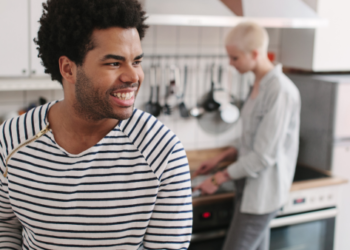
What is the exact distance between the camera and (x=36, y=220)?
87 cm

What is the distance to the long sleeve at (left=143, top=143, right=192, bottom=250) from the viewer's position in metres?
0.84

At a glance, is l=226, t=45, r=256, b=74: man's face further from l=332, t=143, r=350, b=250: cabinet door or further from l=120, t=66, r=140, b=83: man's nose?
l=120, t=66, r=140, b=83: man's nose

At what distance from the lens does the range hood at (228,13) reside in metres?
1.58

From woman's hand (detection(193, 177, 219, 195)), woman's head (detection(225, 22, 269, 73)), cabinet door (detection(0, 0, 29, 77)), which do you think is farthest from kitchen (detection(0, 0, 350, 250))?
cabinet door (detection(0, 0, 29, 77))

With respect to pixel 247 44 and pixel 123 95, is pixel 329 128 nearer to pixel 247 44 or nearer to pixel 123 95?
pixel 247 44

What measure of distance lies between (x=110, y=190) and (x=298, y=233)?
1.48 metres

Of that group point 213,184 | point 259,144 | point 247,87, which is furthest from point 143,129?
point 247,87

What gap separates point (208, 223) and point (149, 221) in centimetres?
101

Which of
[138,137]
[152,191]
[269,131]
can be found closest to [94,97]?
[138,137]

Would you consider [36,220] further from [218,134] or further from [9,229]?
[218,134]

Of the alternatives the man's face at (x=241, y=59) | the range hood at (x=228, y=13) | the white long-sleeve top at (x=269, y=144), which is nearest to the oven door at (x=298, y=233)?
the white long-sleeve top at (x=269, y=144)

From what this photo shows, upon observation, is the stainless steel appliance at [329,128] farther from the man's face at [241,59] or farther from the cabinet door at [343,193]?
the man's face at [241,59]

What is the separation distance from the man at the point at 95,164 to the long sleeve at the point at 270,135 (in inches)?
32.8

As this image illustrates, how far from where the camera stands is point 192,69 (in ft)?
7.48
